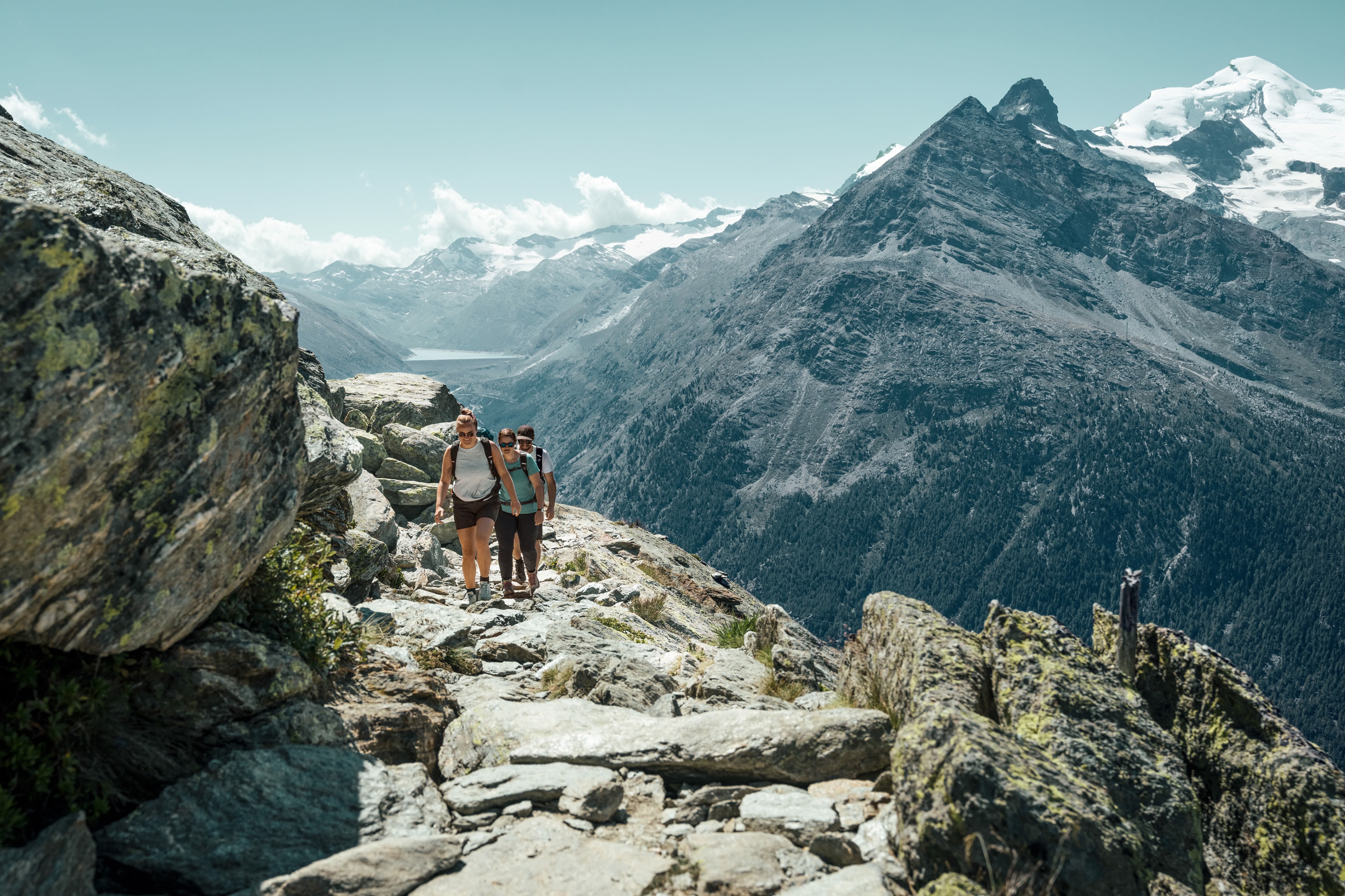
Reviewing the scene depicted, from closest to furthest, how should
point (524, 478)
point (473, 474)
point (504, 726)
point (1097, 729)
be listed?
1. point (1097, 729)
2. point (504, 726)
3. point (473, 474)
4. point (524, 478)

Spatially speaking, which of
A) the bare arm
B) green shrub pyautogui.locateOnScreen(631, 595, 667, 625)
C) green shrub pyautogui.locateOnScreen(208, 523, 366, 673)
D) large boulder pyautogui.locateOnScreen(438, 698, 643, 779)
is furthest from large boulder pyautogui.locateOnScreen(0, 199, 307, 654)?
green shrub pyautogui.locateOnScreen(631, 595, 667, 625)

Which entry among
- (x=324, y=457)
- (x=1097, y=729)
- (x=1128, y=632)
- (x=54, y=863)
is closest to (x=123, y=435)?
(x=54, y=863)

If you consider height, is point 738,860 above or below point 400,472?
above

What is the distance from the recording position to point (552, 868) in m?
5.71

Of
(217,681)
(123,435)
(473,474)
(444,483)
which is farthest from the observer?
(444,483)

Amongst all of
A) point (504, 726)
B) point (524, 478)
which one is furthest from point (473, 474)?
point (504, 726)

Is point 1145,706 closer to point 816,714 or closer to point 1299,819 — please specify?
point 1299,819

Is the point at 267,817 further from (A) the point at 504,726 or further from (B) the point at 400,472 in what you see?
(B) the point at 400,472

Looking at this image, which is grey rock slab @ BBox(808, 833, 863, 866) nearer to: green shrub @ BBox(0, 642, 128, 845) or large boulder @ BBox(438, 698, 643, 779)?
large boulder @ BBox(438, 698, 643, 779)

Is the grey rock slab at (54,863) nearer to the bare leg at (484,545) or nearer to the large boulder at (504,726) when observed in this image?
the large boulder at (504,726)

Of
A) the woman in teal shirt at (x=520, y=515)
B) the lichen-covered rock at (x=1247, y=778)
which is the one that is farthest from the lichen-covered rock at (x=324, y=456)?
the lichen-covered rock at (x=1247, y=778)

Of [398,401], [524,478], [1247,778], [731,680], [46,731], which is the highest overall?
[398,401]

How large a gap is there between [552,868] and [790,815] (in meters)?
2.10

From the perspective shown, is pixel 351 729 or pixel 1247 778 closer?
pixel 1247 778
